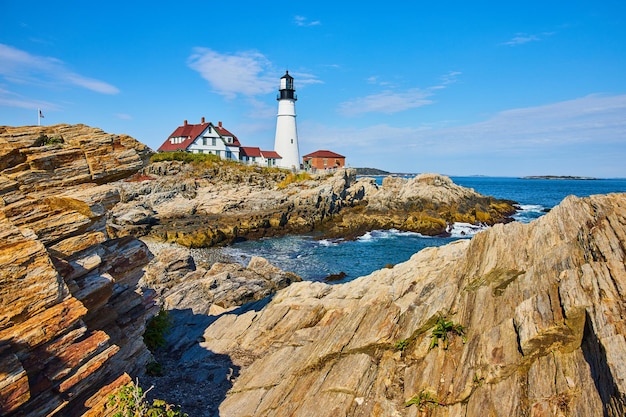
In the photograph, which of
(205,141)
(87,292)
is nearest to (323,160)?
(205,141)

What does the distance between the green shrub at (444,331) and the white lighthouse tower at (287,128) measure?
221ft

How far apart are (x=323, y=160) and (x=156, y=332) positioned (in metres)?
77.1

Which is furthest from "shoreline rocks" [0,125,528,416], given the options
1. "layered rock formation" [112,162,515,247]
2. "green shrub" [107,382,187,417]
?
"layered rock formation" [112,162,515,247]

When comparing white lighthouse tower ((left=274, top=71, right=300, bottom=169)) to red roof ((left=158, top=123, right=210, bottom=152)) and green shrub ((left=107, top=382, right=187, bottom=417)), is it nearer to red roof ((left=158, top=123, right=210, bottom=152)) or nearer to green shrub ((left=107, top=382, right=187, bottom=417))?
red roof ((left=158, top=123, right=210, bottom=152))

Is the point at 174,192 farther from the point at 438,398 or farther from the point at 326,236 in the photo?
the point at 438,398

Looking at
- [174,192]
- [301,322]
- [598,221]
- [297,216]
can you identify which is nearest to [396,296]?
[301,322]

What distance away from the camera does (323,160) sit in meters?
92.5

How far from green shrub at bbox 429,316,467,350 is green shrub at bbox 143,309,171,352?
453 inches

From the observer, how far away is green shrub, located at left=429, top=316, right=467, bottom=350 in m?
12.0

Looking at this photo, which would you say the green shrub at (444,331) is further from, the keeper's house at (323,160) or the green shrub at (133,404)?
the keeper's house at (323,160)

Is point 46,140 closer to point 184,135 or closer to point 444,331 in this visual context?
point 444,331

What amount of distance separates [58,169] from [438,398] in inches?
497

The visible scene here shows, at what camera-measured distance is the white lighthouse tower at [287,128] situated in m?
80.2

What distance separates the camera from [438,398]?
1055 centimetres
